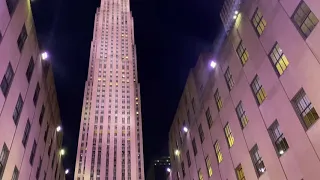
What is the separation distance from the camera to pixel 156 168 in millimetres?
135625

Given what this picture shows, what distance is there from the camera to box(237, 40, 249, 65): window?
2836cm

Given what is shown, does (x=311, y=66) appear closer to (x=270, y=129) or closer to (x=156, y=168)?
(x=270, y=129)

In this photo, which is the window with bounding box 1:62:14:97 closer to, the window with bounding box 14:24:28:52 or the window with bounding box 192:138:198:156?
the window with bounding box 14:24:28:52

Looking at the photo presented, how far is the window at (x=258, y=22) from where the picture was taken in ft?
85.1

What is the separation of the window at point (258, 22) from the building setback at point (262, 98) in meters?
0.09

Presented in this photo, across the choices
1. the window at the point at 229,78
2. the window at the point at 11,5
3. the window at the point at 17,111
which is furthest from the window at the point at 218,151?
the window at the point at 11,5

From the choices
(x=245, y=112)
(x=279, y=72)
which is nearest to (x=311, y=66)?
(x=279, y=72)

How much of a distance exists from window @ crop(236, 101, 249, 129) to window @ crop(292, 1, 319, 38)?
9.58 m

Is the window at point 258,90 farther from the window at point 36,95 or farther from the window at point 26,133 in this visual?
the window at point 36,95

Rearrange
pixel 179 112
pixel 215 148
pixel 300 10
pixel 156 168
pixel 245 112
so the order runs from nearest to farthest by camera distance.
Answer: pixel 300 10
pixel 245 112
pixel 215 148
pixel 179 112
pixel 156 168

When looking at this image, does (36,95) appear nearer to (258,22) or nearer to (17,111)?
(17,111)

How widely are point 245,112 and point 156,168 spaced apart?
371 ft

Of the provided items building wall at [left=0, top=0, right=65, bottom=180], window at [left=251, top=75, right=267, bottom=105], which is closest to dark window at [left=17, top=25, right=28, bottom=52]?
building wall at [left=0, top=0, right=65, bottom=180]

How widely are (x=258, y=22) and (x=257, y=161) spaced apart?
1191 centimetres
